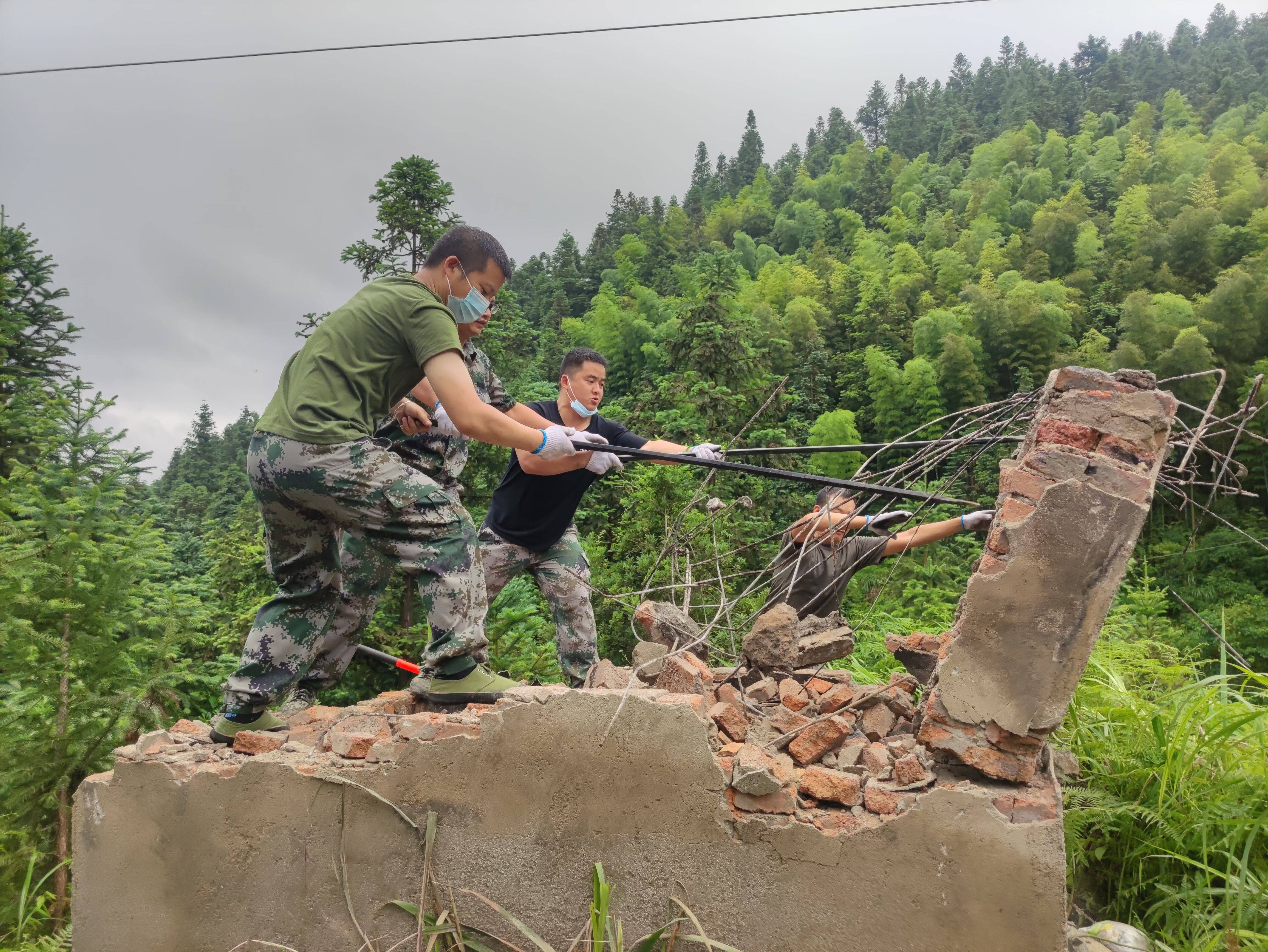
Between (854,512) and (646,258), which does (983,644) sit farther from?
(646,258)

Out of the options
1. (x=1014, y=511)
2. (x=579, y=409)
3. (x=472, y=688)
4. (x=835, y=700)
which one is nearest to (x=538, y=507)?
(x=579, y=409)

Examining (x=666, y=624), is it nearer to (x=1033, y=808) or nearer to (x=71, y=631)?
(x=1033, y=808)

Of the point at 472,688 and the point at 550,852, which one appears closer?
the point at 550,852

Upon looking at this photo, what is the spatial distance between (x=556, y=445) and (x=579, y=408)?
38.1 inches

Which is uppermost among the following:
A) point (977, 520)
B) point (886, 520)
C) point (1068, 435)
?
point (1068, 435)

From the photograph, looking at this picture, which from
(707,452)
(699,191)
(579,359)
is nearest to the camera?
(707,452)

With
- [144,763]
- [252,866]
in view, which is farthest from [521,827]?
[144,763]

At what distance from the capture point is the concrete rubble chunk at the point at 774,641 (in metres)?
3.31

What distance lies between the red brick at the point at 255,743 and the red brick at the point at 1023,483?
2.59 metres

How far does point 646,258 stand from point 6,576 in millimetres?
41987

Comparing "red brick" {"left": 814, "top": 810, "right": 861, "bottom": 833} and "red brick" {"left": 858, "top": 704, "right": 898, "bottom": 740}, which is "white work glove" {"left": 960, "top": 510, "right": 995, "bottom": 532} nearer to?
"red brick" {"left": 858, "top": 704, "right": 898, "bottom": 740}

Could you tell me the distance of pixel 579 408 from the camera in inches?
150

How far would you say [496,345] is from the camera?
25.5ft

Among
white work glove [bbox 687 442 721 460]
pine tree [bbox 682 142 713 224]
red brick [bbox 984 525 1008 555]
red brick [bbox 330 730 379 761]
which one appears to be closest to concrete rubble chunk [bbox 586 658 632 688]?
red brick [bbox 330 730 379 761]
